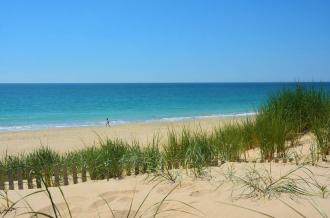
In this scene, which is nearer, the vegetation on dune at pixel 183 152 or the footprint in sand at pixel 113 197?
the footprint in sand at pixel 113 197

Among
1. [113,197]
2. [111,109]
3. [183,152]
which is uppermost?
[111,109]

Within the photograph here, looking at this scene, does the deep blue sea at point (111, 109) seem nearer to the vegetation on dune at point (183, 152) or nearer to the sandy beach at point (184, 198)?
the vegetation on dune at point (183, 152)

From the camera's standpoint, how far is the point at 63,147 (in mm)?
18438

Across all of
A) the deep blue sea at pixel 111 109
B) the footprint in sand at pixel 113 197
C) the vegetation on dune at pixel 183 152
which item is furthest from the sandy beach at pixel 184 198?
the deep blue sea at pixel 111 109

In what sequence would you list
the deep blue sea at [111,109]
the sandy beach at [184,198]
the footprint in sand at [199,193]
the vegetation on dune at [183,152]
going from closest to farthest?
the sandy beach at [184,198]
the footprint in sand at [199,193]
the vegetation on dune at [183,152]
the deep blue sea at [111,109]

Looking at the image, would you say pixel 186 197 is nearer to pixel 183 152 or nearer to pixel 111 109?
pixel 183 152

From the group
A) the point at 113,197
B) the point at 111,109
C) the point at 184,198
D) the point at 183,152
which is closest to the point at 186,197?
the point at 184,198

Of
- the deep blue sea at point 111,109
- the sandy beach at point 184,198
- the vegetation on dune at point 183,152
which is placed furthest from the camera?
the deep blue sea at point 111,109

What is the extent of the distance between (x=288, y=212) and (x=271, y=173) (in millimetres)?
1534

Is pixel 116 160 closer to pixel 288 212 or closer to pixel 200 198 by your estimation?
pixel 200 198

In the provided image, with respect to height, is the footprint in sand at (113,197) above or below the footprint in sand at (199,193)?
below

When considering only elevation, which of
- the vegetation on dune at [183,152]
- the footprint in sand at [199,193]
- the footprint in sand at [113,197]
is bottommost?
the footprint in sand at [113,197]

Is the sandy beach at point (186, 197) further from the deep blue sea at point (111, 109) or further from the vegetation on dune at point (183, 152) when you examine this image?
the deep blue sea at point (111, 109)

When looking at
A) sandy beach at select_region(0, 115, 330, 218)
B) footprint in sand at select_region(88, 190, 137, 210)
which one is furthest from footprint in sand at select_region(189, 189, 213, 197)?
footprint in sand at select_region(88, 190, 137, 210)
